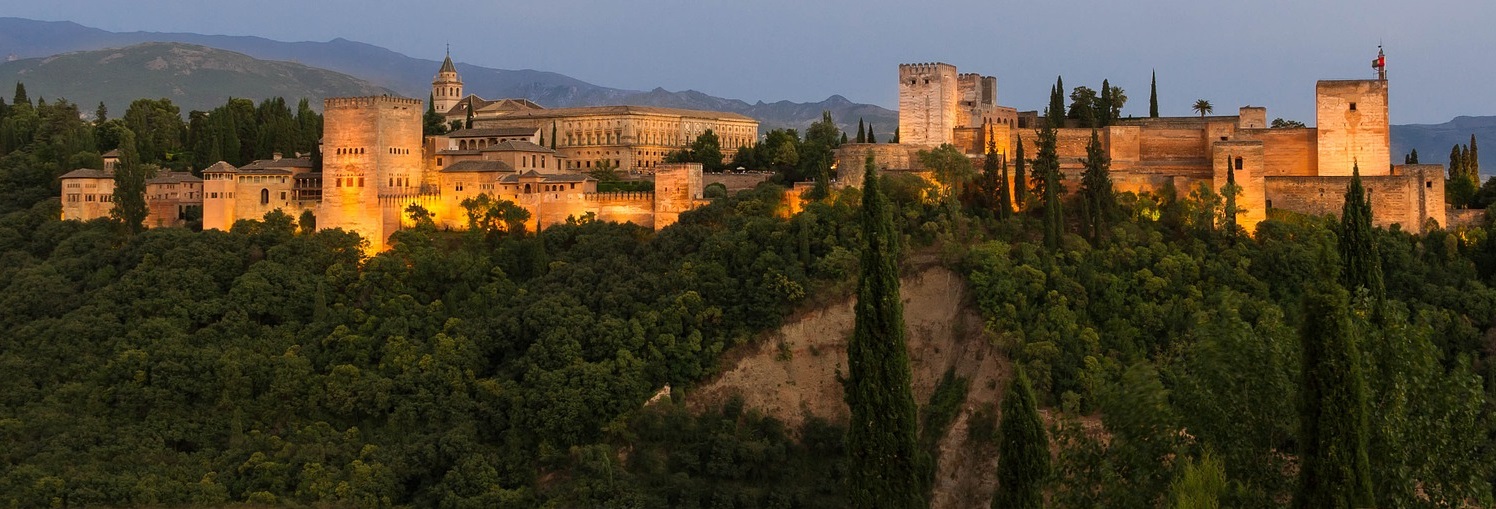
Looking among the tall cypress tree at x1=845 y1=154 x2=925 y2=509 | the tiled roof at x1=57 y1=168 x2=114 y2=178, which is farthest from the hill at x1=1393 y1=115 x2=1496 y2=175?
the tall cypress tree at x1=845 y1=154 x2=925 y2=509

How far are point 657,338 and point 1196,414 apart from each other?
71.0 feet

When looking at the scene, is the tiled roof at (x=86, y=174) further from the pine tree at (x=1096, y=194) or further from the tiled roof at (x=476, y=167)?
the pine tree at (x=1096, y=194)

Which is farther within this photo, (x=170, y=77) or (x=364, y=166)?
(x=170, y=77)

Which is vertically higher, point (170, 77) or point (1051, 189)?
point (170, 77)

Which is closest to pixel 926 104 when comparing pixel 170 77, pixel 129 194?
pixel 129 194

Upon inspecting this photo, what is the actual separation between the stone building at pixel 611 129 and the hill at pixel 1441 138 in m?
68.6

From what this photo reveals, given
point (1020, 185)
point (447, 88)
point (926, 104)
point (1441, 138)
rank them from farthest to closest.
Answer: point (1441, 138) → point (447, 88) → point (926, 104) → point (1020, 185)

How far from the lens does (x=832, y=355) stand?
41625mm

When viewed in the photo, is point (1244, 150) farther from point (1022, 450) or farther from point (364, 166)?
point (364, 166)

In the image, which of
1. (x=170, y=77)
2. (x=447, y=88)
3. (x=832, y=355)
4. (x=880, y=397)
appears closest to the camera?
(x=880, y=397)

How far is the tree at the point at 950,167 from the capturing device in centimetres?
4575

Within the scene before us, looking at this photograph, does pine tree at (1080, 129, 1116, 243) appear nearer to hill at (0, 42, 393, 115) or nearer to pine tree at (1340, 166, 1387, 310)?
pine tree at (1340, 166, 1387, 310)

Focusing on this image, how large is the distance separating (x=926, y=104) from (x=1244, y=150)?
1015cm

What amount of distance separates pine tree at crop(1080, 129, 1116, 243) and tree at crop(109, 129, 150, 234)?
92.6 ft
